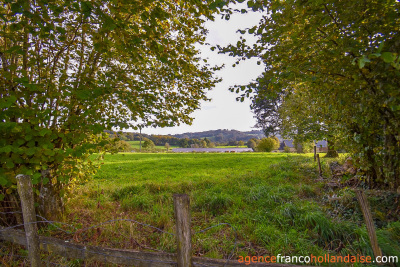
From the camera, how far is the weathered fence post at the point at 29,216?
2.32 meters

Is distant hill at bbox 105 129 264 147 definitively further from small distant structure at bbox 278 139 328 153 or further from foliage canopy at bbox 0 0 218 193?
foliage canopy at bbox 0 0 218 193

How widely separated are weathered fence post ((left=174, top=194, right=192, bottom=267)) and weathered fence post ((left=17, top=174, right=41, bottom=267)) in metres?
1.86

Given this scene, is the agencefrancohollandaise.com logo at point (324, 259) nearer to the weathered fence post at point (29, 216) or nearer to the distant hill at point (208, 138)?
the weathered fence post at point (29, 216)

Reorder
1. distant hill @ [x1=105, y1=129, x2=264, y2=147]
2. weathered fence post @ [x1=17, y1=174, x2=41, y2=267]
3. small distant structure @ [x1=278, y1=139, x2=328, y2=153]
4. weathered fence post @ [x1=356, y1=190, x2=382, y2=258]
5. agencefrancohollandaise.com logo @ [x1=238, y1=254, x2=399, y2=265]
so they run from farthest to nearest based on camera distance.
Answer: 1. distant hill @ [x1=105, y1=129, x2=264, y2=147]
2. small distant structure @ [x1=278, y1=139, x2=328, y2=153]
3. agencefrancohollandaise.com logo @ [x1=238, y1=254, x2=399, y2=265]
4. weathered fence post @ [x1=356, y1=190, x2=382, y2=258]
5. weathered fence post @ [x1=17, y1=174, x2=41, y2=267]

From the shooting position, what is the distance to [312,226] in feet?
13.2

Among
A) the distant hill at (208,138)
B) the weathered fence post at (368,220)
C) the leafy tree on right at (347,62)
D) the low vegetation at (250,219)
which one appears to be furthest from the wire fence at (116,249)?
the distant hill at (208,138)

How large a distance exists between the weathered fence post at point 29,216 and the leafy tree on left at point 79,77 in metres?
0.56

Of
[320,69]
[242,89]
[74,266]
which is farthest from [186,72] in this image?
[74,266]

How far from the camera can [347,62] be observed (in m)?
3.60

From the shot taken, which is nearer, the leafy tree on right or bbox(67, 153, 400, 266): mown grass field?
the leafy tree on right

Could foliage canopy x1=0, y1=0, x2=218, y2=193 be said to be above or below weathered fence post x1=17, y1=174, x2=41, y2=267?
above

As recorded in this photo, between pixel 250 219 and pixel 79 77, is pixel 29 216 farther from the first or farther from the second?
pixel 250 219

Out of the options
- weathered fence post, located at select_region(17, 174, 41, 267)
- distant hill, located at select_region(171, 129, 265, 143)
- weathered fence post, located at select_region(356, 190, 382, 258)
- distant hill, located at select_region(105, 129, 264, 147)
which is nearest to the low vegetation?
weathered fence post, located at select_region(356, 190, 382, 258)

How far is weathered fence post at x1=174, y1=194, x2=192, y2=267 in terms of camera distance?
186cm
